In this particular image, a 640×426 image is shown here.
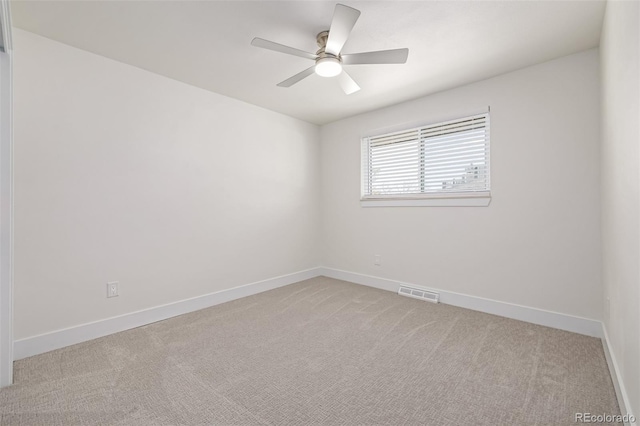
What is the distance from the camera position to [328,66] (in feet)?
7.04

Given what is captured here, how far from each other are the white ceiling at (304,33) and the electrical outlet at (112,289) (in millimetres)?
2025

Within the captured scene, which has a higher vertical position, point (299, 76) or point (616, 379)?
point (299, 76)

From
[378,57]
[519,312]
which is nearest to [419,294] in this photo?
[519,312]

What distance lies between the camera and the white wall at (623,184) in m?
1.26

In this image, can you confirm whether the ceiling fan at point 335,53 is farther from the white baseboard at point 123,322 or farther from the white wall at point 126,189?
the white baseboard at point 123,322

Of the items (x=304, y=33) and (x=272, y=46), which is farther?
(x=304, y=33)

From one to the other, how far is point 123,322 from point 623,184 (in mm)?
3773

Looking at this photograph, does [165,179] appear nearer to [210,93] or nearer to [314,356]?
[210,93]

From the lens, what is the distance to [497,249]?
289 cm

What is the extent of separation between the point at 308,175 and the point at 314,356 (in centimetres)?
287

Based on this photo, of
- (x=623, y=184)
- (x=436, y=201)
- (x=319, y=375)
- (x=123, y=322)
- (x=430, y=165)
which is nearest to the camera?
(x=623, y=184)

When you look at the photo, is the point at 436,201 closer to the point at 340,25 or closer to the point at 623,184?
the point at 623,184

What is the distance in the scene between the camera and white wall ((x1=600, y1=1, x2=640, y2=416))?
1256mm

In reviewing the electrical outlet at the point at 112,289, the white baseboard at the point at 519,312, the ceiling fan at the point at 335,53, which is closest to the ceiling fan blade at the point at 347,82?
the ceiling fan at the point at 335,53
